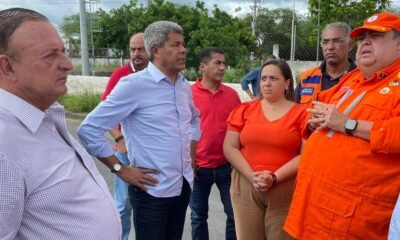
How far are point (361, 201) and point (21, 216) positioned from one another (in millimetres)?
1499

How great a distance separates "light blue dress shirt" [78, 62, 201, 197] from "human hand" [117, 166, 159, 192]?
6cm

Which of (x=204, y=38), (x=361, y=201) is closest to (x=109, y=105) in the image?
(x=361, y=201)

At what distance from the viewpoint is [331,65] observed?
11.1ft

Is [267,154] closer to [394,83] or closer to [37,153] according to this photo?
[394,83]

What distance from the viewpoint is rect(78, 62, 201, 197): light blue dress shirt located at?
2.44 m

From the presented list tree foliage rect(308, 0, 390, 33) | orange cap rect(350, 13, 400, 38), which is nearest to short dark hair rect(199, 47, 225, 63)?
orange cap rect(350, 13, 400, 38)

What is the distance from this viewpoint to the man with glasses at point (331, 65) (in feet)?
10.9

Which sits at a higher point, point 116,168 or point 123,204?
point 116,168

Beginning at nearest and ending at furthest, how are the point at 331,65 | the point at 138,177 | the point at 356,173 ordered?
the point at 356,173 → the point at 138,177 → the point at 331,65

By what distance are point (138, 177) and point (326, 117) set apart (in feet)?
3.81

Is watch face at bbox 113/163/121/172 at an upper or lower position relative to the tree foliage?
lower

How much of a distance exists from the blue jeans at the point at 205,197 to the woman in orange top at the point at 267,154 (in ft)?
1.98

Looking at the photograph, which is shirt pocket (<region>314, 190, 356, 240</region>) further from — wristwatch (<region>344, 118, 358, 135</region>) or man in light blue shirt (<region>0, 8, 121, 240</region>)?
man in light blue shirt (<region>0, 8, 121, 240</region>)

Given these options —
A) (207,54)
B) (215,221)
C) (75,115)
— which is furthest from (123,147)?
(75,115)
